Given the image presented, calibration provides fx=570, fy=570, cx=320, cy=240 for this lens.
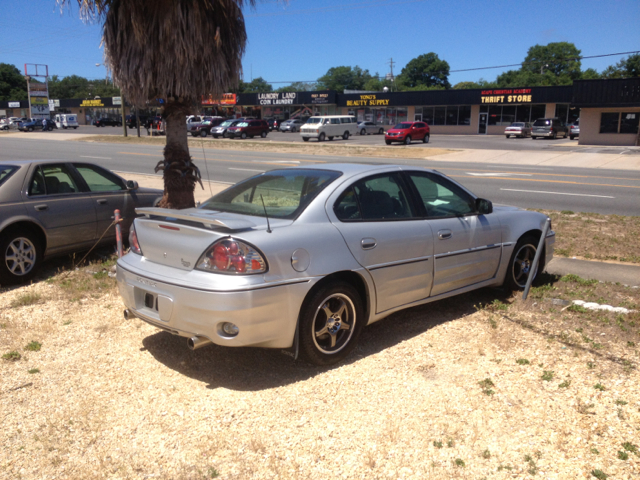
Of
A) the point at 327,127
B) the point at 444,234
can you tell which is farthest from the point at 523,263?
the point at 327,127

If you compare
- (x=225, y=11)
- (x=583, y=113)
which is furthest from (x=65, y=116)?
(x=225, y=11)

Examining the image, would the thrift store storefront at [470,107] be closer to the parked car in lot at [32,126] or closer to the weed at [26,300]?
the parked car in lot at [32,126]

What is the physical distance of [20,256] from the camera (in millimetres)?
6551

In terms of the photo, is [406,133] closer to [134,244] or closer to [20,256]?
[20,256]

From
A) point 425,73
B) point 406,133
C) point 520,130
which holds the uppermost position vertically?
point 425,73

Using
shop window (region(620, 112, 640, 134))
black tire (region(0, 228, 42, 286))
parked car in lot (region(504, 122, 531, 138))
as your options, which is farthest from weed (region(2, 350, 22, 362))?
parked car in lot (region(504, 122, 531, 138))

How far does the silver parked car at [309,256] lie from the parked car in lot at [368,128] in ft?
182

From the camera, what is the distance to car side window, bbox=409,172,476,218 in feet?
17.5

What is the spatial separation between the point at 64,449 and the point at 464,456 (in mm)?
2400

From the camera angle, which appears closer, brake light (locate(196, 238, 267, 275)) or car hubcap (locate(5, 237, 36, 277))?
brake light (locate(196, 238, 267, 275))

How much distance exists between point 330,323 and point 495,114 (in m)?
60.9

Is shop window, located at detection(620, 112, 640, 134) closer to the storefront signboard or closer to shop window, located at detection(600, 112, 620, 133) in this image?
shop window, located at detection(600, 112, 620, 133)

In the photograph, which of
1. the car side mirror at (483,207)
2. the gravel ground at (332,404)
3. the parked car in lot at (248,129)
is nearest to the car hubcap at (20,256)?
the gravel ground at (332,404)

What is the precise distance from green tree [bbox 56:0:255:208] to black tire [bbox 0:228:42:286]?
206 cm
